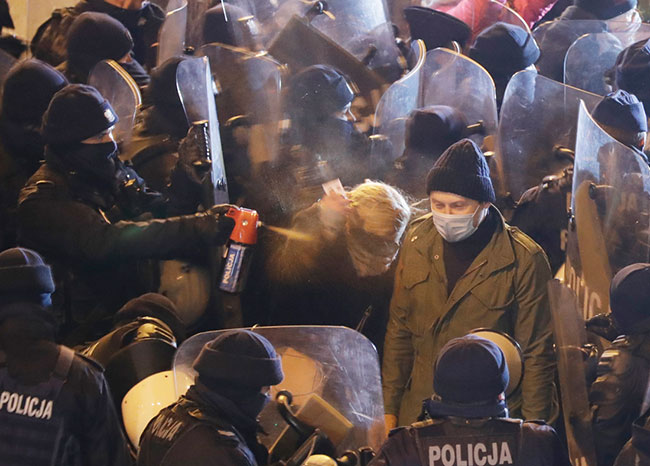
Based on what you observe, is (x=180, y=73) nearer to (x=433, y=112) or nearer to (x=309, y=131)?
(x=309, y=131)

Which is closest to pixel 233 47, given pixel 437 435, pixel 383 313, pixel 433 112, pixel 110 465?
pixel 433 112

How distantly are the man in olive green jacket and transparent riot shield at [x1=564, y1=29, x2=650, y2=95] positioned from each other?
225 centimetres

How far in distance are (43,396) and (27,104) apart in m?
2.32

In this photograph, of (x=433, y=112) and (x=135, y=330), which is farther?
(x=433, y=112)

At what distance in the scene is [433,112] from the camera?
5352 mm

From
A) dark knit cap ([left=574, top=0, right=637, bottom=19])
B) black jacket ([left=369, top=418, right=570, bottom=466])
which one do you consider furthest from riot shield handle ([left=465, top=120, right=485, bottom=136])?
black jacket ([left=369, top=418, right=570, bottom=466])

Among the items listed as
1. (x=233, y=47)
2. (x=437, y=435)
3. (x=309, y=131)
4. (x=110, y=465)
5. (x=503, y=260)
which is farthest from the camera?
(x=233, y=47)

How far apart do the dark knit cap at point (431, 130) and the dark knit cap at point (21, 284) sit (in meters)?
2.37

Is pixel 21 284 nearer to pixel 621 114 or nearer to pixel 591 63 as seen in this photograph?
pixel 621 114

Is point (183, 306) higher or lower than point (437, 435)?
lower

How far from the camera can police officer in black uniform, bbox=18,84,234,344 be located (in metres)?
4.64

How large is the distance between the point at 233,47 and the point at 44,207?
1890mm

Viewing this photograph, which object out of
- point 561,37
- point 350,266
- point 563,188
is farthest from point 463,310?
point 561,37

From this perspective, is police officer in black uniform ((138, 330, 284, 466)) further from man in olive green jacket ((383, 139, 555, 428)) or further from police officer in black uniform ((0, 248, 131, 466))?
man in olive green jacket ((383, 139, 555, 428))
